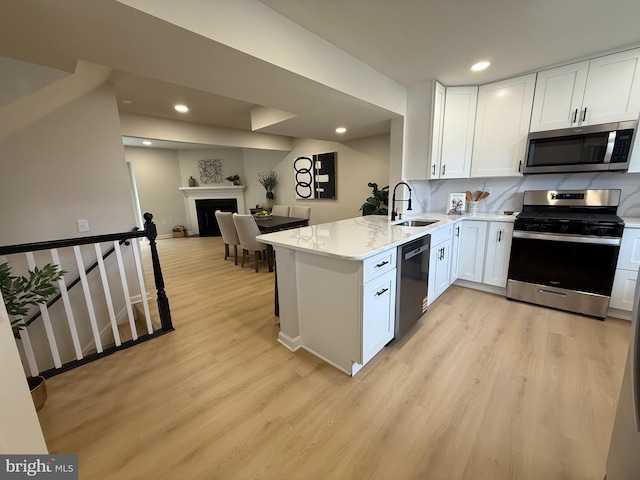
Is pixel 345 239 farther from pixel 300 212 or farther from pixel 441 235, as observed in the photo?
pixel 300 212

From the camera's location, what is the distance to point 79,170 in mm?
2447

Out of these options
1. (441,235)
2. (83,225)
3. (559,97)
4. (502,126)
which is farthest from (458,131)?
(83,225)

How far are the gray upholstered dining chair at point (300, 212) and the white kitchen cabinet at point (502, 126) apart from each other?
290 cm

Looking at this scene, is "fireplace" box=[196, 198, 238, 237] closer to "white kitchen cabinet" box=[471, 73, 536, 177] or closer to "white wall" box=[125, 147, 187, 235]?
"white wall" box=[125, 147, 187, 235]

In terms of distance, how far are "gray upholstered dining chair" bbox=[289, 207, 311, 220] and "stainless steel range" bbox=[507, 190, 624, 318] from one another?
3340 mm

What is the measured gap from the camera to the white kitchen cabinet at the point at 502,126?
2674mm

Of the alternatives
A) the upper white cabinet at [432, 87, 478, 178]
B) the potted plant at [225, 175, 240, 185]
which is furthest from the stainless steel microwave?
the potted plant at [225, 175, 240, 185]

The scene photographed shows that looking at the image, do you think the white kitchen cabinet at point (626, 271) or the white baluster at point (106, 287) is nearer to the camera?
the white baluster at point (106, 287)

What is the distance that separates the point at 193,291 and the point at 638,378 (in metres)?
3.63

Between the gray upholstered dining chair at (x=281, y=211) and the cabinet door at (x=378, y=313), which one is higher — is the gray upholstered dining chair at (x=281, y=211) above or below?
above

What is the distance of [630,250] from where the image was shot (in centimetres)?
223

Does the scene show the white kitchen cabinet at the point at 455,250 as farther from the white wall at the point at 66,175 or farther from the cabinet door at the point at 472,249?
the white wall at the point at 66,175

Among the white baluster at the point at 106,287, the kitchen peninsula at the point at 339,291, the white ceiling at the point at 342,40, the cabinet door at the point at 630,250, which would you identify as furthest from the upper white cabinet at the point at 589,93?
the white baluster at the point at 106,287

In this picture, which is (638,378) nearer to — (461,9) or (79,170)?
(461,9)
